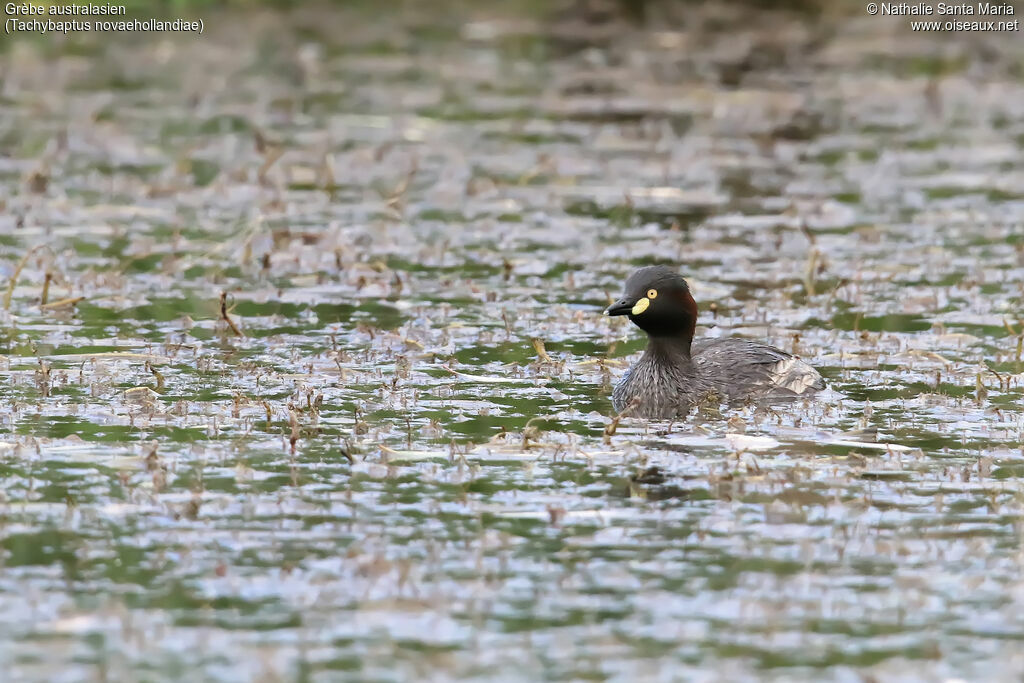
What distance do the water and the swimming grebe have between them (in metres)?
0.30

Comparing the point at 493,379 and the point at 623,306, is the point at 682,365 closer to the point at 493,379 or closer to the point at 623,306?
the point at 623,306

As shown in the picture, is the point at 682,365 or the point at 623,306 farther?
the point at 682,365

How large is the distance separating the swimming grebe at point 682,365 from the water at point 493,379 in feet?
0.99

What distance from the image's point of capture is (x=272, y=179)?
20.1m

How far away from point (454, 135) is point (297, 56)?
719 centimetres

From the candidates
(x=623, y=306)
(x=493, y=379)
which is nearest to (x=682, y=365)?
(x=623, y=306)

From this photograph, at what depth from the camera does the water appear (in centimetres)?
771

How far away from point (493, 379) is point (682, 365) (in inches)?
50.4

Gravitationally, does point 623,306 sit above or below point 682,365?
above

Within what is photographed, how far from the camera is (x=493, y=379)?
490 inches

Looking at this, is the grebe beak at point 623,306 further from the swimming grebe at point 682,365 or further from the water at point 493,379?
the water at point 493,379

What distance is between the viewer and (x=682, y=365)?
1250 cm

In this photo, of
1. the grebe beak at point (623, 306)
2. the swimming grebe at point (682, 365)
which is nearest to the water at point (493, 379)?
the swimming grebe at point (682, 365)

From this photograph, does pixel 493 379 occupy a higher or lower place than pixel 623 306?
lower
